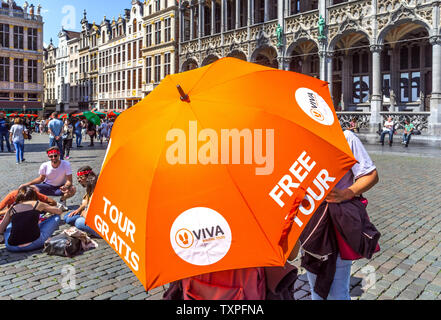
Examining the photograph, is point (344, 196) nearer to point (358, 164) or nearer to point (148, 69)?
point (358, 164)

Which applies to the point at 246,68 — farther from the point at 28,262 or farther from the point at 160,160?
the point at 28,262

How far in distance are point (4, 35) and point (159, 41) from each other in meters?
26.5

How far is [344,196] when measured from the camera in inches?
84.8

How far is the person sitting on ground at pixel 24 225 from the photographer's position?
4.60m

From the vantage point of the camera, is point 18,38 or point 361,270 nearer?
point 361,270

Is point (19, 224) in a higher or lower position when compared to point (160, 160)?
lower

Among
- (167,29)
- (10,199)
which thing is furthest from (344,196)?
(167,29)

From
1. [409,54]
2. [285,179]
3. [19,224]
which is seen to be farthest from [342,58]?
[285,179]

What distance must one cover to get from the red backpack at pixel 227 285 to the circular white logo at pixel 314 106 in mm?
741

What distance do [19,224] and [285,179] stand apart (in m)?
4.01

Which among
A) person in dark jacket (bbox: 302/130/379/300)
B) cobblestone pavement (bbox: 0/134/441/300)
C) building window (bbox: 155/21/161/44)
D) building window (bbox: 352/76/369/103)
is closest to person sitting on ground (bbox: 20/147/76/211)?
cobblestone pavement (bbox: 0/134/441/300)

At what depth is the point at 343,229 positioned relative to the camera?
2.22 meters

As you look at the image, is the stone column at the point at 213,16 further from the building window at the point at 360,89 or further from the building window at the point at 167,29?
the building window at the point at 360,89
